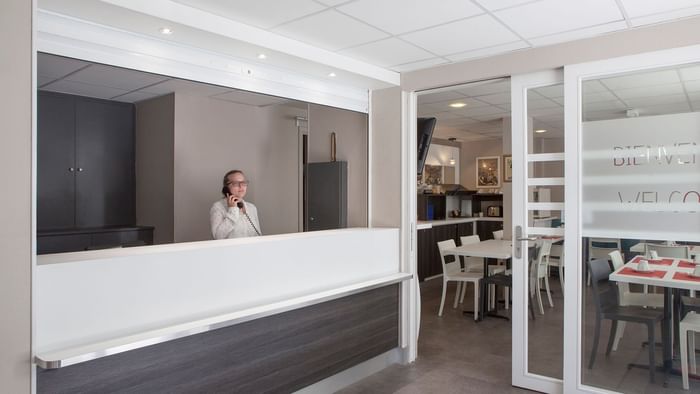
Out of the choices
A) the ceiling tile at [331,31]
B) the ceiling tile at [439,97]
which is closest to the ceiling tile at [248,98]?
the ceiling tile at [439,97]

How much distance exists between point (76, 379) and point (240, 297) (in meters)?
0.97

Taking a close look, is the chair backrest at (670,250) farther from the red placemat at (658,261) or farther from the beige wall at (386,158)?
the beige wall at (386,158)

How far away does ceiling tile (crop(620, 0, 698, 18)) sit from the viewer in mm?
2621

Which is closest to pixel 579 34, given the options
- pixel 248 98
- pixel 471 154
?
pixel 248 98

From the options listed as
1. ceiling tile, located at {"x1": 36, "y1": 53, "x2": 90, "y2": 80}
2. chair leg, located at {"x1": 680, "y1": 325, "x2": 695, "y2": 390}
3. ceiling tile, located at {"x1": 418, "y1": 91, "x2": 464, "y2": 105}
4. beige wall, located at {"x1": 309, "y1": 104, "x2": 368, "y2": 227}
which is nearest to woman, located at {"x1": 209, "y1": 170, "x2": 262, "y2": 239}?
beige wall, located at {"x1": 309, "y1": 104, "x2": 368, "y2": 227}

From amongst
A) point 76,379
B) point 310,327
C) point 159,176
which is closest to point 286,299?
point 310,327

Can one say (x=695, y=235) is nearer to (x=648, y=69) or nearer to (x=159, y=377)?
(x=648, y=69)

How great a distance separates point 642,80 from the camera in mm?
3139

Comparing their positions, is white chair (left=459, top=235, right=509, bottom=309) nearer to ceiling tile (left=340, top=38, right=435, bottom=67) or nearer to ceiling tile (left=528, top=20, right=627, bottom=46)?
ceiling tile (left=340, top=38, right=435, bottom=67)

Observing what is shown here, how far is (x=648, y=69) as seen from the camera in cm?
306

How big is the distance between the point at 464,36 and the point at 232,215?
7.22 feet

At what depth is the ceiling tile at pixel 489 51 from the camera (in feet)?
11.2

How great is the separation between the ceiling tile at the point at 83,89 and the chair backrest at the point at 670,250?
17.0ft

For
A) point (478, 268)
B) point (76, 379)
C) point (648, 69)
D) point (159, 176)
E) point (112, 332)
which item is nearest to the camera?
point (76, 379)
